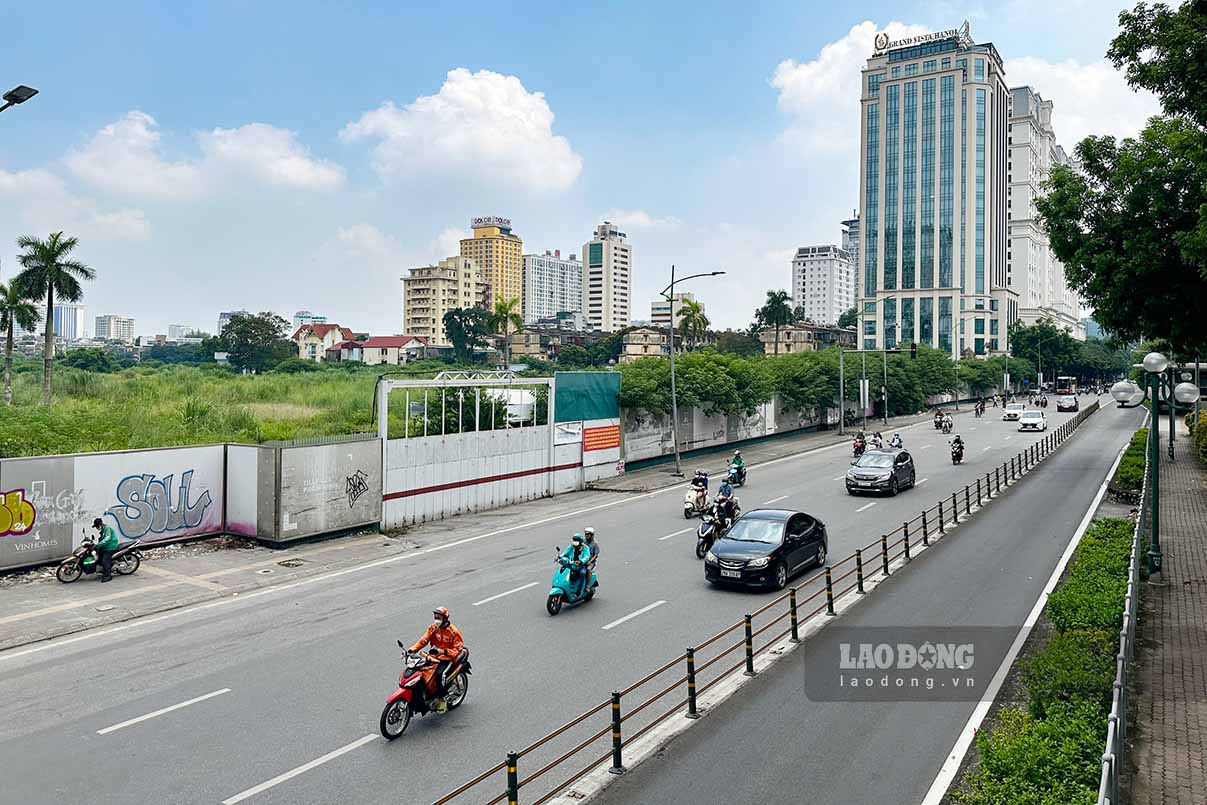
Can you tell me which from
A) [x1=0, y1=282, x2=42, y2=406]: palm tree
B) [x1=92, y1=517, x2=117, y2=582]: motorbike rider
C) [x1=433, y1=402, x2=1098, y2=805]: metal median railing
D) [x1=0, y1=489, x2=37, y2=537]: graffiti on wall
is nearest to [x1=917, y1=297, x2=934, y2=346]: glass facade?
[x1=0, y1=282, x2=42, y2=406]: palm tree

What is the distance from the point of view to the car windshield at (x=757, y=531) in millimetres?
17438

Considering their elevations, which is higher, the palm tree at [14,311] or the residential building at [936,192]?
the residential building at [936,192]

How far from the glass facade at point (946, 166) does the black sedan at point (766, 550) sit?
497ft

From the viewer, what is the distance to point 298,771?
9289 millimetres

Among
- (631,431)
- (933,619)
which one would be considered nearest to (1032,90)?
(631,431)

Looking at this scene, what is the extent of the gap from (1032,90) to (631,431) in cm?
19178

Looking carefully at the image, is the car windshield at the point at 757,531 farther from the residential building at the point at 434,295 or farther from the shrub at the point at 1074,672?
the residential building at the point at 434,295

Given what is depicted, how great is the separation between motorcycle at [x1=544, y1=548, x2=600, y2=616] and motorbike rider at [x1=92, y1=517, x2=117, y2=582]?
32.5 ft

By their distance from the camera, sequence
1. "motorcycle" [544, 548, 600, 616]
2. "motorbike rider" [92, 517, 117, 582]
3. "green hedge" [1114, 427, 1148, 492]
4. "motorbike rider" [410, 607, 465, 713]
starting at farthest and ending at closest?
"green hedge" [1114, 427, 1148, 492], "motorbike rider" [92, 517, 117, 582], "motorcycle" [544, 548, 600, 616], "motorbike rider" [410, 607, 465, 713]

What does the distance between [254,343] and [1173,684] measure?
4688 inches

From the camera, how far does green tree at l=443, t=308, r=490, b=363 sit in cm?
13588

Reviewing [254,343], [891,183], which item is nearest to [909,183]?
[891,183]

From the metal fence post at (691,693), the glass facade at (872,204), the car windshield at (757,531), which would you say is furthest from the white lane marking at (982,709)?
the glass facade at (872,204)

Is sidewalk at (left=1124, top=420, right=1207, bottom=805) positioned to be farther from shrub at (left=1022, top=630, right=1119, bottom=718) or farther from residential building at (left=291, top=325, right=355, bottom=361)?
residential building at (left=291, top=325, right=355, bottom=361)
